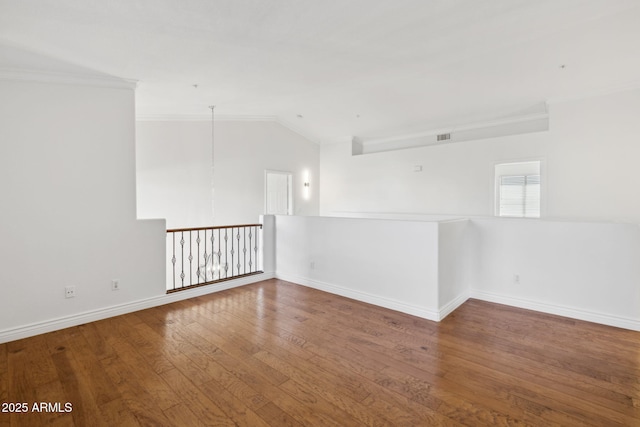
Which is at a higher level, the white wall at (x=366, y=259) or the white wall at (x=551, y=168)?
the white wall at (x=551, y=168)

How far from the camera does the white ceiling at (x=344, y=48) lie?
2707 millimetres

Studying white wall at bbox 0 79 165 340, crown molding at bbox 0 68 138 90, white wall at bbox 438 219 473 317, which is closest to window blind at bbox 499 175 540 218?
white wall at bbox 438 219 473 317

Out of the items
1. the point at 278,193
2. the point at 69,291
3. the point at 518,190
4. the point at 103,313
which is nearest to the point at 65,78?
the point at 69,291

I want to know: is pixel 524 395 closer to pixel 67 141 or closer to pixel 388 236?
pixel 388 236

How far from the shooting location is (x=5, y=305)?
3057mm

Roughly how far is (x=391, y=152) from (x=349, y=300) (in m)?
4.14

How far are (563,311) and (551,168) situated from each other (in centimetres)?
273

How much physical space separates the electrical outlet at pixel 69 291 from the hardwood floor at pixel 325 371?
14.4 inches

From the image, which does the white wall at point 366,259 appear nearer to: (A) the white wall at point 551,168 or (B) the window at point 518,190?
(A) the white wall at point 551,168

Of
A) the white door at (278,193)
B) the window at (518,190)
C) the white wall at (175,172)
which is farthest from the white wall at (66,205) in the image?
the window at (518,190)

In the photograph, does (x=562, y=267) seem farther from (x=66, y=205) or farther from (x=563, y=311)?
(x=66, y=205)

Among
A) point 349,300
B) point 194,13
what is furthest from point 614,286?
point 194,13

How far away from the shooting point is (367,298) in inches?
165

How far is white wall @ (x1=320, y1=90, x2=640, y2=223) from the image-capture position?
15.3ft
